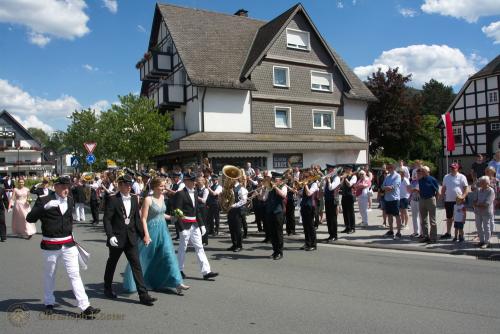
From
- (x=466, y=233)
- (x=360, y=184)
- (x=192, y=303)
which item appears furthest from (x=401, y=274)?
(x=360, y=184)

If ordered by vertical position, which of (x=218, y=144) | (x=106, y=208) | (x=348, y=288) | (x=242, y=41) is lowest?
(x=348, y=288)

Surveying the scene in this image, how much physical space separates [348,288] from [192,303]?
2450 millimetres

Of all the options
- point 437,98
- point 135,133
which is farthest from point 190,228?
point 437,98

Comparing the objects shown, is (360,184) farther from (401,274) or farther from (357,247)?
(401,274)

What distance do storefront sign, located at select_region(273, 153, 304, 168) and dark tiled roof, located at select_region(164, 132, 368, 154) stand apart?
44.4 inches

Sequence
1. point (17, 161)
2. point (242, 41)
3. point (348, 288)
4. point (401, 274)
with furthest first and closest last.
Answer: point (17, 161)
point (242, 41)
point (401, 274)
point (348, 288)

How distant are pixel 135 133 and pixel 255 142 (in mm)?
6668

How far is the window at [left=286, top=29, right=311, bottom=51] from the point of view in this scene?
93.9ft

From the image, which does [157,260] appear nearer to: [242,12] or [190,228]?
[190,228]

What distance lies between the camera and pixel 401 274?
7926 millimetres

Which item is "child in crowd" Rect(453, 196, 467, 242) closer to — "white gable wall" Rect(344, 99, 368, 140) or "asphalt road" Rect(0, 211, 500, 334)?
"asphalt road" Rect(0, 211, 500, 334)

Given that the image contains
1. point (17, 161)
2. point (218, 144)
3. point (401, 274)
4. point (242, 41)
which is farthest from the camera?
point (17, 161)

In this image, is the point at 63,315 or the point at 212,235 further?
the point at 212,235

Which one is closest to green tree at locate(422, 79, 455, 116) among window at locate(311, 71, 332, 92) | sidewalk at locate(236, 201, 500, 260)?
window at locate(311, 71, 332, 92)
